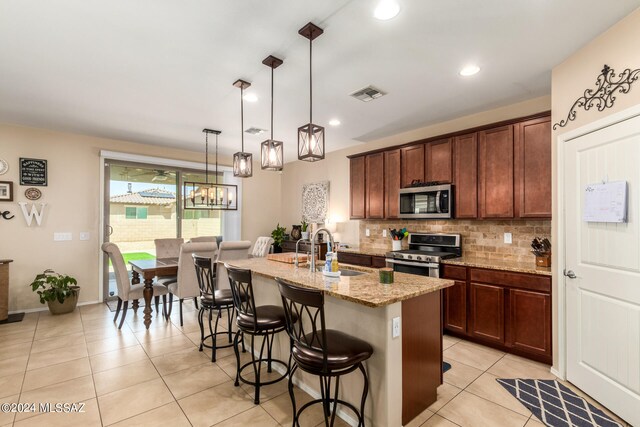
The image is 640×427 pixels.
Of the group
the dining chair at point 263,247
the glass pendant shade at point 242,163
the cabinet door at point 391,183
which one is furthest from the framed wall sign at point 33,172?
the cabinet door at point 391,183

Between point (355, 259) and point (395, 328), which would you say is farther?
point (355, 259)

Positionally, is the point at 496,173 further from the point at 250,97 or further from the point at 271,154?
the point at 250,97

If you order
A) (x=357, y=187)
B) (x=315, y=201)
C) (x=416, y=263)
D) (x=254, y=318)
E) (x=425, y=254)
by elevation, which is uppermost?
(x=357, y=187)

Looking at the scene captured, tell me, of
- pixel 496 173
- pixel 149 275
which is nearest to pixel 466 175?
pixel 496 173

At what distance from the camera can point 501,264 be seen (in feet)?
11.0

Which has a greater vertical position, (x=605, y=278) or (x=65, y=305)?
(x=605, y=278)

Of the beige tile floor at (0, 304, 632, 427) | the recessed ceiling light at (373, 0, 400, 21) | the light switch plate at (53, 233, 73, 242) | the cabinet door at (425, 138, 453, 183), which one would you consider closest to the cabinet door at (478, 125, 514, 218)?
the cabinet door at (425, 138, 453, 183)

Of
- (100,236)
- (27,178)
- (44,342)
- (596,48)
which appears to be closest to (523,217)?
(596,48)

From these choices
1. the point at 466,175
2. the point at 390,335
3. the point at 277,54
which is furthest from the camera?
the point at 466,175

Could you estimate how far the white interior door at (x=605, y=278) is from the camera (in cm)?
211

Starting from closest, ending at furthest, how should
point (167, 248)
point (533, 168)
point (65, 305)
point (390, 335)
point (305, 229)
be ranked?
point (390, 335) < point (533, 168) < point (65, 305) < point (167, 248) < point (305, 229)

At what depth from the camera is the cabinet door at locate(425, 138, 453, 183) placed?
3.99 metres

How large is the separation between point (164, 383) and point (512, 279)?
11.2 ft

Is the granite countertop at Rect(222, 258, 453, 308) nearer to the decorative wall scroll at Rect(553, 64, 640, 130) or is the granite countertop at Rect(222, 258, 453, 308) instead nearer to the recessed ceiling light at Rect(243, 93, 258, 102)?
the decorative wall scroll at Rect(553, 64, 640, 130)
